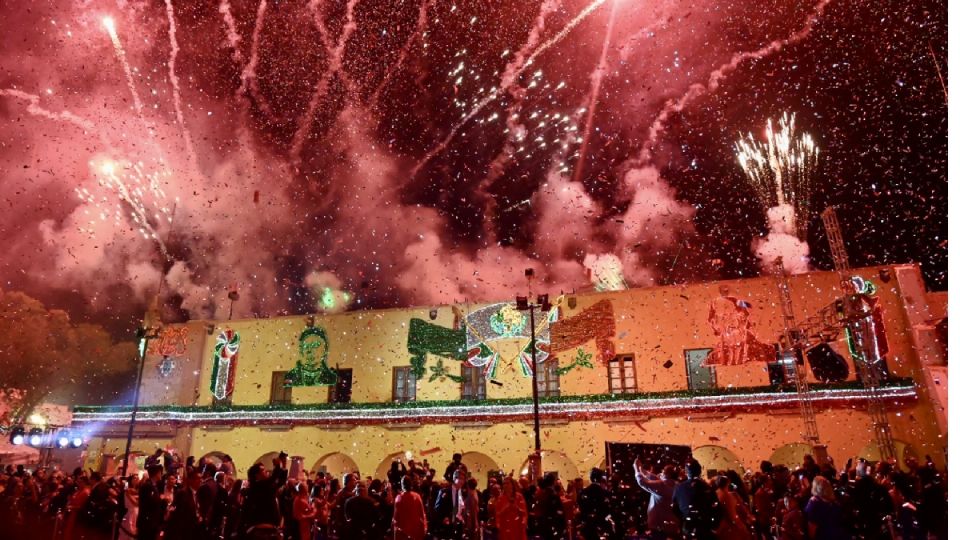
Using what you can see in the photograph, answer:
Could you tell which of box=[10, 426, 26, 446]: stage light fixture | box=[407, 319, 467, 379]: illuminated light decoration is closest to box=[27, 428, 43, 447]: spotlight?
box=[10, 426, 26, 446]: stage light fixture

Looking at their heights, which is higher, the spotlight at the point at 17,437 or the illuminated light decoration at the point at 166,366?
the illuminated light decoration at the point at 166,366

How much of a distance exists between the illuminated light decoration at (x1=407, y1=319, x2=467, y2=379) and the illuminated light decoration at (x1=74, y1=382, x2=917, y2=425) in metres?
2.41

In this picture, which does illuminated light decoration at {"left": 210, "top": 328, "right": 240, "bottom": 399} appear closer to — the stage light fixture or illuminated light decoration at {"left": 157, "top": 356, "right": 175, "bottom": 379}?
illuminated light decoration at {"left": 157, "top": 356, "right": 175, "bottom": 379}

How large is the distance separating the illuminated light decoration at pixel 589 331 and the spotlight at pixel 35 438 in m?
20.2

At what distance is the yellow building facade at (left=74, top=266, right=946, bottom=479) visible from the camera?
64.5 ft

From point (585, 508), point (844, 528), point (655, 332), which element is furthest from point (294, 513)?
point (655, 332)

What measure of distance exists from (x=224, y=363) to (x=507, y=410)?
43.6ft

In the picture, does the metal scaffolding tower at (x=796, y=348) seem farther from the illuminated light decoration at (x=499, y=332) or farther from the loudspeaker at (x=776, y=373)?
the illuminated light decoration at (x=499, y=332)

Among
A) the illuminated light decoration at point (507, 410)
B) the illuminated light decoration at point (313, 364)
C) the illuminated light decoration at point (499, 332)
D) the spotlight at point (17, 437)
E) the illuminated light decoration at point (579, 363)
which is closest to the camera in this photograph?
the illuminated light decoration at point (507, 410)

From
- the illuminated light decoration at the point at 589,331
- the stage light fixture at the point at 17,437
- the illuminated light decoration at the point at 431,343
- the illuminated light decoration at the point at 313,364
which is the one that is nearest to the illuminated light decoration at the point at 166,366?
the illuminated light decoration at the point at 313,364

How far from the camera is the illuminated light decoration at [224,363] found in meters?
26.6

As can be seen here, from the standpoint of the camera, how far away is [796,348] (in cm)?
1962

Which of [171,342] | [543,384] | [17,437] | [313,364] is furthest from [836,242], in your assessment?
[17,437]

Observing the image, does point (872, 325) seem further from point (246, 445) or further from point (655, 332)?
point (246, 445)
